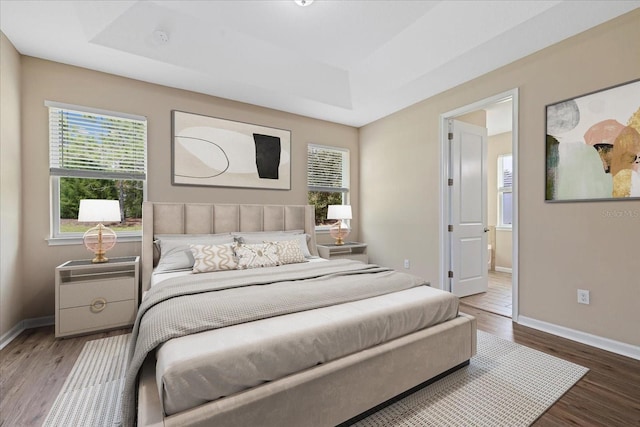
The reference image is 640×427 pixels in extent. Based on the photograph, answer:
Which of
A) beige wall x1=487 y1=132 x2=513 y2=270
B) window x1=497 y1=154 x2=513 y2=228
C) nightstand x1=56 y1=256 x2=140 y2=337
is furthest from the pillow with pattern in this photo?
Result: window x1=497 y1=154 x2=513 y2=228

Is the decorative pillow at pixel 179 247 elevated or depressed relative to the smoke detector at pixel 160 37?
depressed

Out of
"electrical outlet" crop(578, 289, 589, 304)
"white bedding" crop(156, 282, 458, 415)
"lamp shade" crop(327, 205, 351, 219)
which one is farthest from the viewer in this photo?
"lamp shade" crop(327, 205, 351, 219)

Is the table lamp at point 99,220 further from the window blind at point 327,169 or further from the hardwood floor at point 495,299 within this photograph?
the hardwood floor at point 495,299

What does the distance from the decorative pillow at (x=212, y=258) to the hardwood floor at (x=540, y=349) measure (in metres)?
1.02

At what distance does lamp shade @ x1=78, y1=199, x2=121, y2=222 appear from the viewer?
263cm

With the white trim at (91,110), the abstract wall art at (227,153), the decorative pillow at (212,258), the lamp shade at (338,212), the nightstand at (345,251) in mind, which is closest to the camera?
the decorative pillow at (212,258)

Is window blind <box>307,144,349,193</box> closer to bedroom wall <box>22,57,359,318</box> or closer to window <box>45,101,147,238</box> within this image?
bedroom wall <box>22,57,359,318</box>

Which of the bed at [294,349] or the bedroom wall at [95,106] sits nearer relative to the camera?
the bed at [294,349]

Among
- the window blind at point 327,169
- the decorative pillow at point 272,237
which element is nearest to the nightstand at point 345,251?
the decorative pillow at point 272,237

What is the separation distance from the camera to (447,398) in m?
1.74

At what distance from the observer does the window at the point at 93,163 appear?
2.94m

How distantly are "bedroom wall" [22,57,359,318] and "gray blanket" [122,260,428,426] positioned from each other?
1.68 metres

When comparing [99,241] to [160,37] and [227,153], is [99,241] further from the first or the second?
[160,37]

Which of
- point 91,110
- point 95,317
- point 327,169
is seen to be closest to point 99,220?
point 95,317
